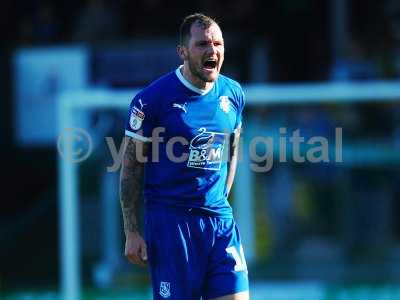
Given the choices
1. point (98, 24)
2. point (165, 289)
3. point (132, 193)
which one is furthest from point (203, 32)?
point (98, 24)

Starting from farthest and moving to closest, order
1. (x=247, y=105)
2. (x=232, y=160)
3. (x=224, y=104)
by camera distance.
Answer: (x=247, y=105) < (x=232, y=160) < (x=224, y=104)

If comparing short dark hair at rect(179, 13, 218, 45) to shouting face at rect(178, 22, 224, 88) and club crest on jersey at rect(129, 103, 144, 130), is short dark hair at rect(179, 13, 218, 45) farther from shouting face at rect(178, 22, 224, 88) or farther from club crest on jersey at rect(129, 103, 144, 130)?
club crest on jersey at rect(129, 103, 144, 130)

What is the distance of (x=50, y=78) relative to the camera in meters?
10.6

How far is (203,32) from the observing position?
5.40 m

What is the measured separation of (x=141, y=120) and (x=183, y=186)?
42cm

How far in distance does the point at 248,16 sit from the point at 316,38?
75 cm

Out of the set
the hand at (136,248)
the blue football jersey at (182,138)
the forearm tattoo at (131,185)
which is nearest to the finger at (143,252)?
the hand at (136,248)

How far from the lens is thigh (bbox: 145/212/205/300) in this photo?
5.56 meters

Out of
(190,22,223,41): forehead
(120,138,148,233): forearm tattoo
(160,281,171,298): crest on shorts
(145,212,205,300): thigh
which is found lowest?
(160,281,171,298): crest on shorts

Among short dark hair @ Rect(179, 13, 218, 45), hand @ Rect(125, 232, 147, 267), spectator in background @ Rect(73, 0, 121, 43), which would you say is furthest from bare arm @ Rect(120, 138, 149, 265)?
spectator in background @ Rect(73, 0, 121, 43)

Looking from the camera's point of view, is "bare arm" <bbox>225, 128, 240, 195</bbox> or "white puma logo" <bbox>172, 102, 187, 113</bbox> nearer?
"white puma logo" <bbox>172, 102, 187, 113</bbox>

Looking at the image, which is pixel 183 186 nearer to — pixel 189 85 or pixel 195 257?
pixel 195 257

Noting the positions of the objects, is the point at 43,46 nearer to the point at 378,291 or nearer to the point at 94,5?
the point at 94,5

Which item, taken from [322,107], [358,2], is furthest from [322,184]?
[358,2]
